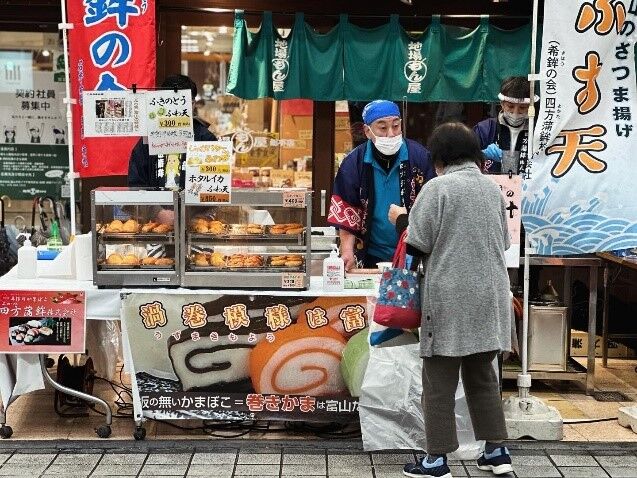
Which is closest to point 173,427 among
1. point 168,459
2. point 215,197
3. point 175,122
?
point 168,459

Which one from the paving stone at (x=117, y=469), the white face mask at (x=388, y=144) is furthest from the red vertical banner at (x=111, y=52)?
the paving stone at (x=117, y=469)

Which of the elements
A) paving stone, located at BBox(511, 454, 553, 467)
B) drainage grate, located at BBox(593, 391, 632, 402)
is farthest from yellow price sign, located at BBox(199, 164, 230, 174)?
drainage grate, located at BBox(593, 391, 632, 402)

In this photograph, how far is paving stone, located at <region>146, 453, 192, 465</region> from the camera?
21.8 ft

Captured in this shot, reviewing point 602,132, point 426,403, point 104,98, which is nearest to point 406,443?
point 426,403

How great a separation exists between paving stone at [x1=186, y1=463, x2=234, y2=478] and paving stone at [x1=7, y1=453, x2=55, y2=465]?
1.04 meters

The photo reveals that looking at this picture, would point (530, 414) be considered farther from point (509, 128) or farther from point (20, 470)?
point (20, 470)

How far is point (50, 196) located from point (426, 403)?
6643mm

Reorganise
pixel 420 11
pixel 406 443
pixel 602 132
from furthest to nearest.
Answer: pixel 420 11, pixel 602 132, pixel 406 443

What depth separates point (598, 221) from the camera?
7133 mm

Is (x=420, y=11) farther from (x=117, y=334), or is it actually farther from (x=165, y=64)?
(x=117, y=334)

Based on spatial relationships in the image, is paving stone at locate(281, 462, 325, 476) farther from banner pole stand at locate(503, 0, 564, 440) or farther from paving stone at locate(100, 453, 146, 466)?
banner pole stand at locate(503, 0, 564, 440)

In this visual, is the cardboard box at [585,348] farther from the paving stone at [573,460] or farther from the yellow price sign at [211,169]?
the yellow price sign at [211,169]

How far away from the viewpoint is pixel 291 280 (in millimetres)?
6891

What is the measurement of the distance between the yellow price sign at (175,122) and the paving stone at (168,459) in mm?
2553
